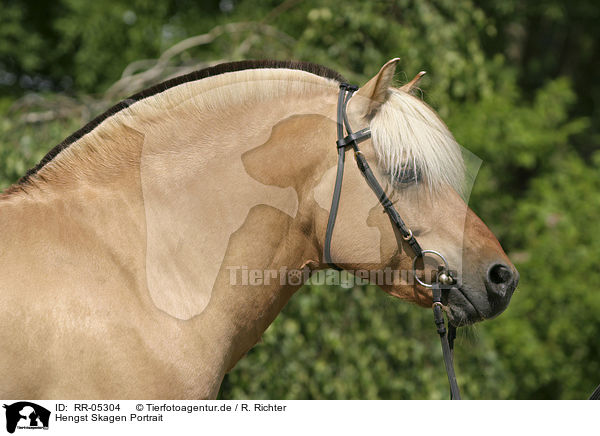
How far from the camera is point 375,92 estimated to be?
73.5 inches

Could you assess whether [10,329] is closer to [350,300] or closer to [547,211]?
[350,300]

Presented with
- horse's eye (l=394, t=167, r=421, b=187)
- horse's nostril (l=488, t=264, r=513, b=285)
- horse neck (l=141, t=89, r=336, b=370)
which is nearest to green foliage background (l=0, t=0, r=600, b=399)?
horse's nostril (l=488, t=264, r=513, b=285)

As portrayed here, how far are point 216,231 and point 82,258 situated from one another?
0.41 m

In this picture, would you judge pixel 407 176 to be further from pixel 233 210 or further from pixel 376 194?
pixel 233 210

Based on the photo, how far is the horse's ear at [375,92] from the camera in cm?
183

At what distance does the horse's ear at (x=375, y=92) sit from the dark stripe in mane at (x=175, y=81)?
0.22 meters
